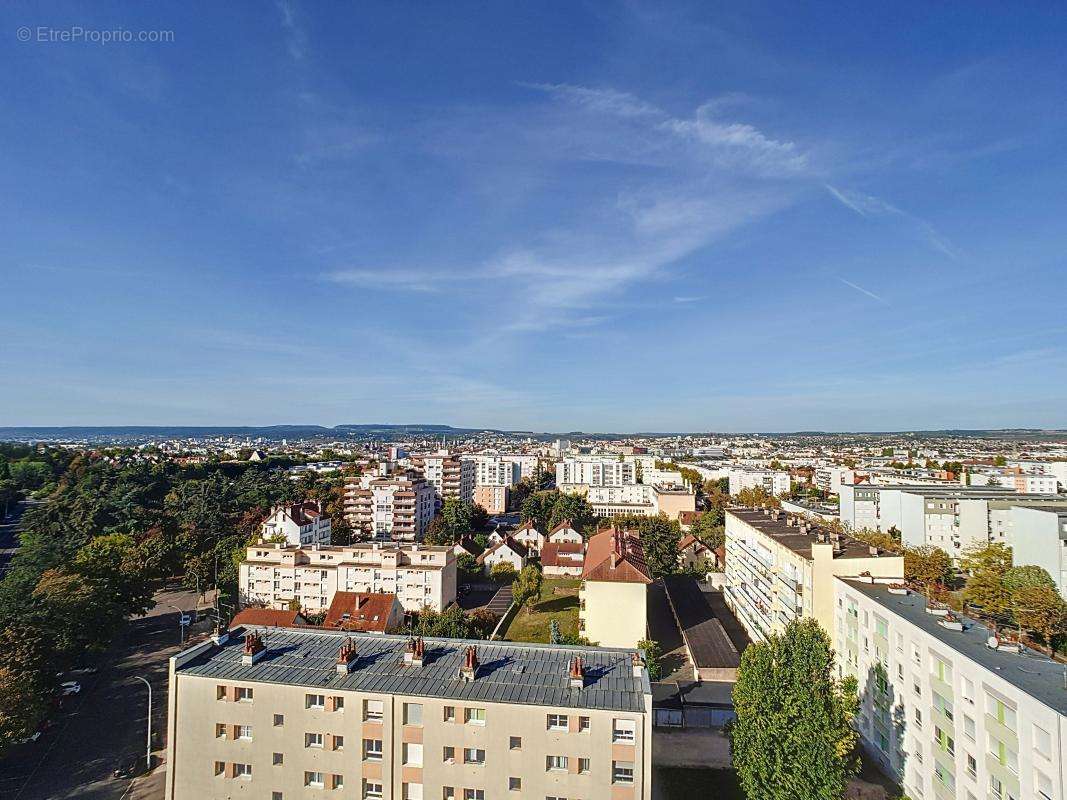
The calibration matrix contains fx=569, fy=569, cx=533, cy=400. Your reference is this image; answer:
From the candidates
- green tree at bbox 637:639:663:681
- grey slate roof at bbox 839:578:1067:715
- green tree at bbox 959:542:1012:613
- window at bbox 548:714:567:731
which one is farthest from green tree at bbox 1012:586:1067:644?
window at bbox 548:714:567:731

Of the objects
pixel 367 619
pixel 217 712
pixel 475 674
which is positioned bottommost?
pixel 367 619

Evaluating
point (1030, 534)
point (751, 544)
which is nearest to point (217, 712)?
point (751, 544)

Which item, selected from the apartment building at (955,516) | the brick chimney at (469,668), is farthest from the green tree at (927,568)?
the brick chimney at (469,668)

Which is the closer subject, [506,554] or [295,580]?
[295,580]

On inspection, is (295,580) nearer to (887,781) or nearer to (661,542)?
(661,542)

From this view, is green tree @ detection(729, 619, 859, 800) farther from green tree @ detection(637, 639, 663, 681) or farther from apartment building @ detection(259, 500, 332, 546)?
apartment building @ detection(259, 500, 332, 546)

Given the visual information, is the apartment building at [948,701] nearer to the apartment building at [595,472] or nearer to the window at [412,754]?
the window at [412,754]

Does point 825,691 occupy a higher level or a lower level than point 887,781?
higher

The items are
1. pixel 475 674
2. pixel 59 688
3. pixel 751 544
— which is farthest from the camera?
pixel 751 544
